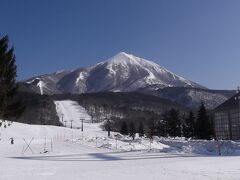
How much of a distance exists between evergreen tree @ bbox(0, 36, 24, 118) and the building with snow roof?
56625 millimetres

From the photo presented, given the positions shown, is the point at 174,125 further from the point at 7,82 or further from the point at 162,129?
the point at 7,82

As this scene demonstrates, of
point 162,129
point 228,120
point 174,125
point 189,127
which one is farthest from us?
point 162,129

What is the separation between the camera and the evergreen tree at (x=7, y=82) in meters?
35.4

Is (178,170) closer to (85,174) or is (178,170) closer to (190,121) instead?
(85,174)

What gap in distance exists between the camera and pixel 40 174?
699 inches

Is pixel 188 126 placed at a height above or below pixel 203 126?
above

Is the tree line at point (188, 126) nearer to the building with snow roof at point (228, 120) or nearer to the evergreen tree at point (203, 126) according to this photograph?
the evergreen tree at point (203, 126)

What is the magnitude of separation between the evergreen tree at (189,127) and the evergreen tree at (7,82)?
60.8m

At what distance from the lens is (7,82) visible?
120 feet

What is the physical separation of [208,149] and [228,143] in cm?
469

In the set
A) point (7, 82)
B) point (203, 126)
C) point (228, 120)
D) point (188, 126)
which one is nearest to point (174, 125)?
point (188, 126)

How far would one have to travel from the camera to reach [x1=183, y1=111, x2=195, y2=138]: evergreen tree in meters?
96.1

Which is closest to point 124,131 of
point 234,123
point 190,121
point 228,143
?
point 190,121

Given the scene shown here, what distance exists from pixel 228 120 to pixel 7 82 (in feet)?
209
